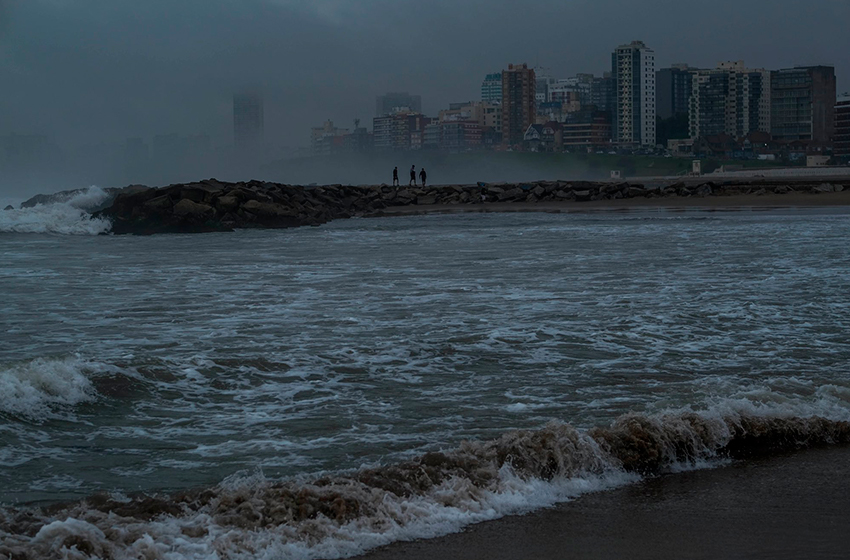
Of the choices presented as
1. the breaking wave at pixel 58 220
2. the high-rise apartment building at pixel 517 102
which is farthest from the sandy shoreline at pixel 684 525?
the high-rise apartment building at pixel 517 102

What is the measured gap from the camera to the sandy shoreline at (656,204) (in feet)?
111

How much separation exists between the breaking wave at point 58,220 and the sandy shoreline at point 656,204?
10200mm

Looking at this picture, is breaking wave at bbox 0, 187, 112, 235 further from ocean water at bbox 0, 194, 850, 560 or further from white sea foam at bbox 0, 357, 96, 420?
white sea foam at bbox 0, 357, 96, 420

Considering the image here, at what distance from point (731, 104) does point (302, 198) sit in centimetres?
14525

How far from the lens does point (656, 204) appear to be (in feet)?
120

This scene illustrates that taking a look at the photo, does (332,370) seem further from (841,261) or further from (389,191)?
(389,191)

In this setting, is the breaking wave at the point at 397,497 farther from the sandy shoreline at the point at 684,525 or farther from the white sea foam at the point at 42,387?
the white sea foam at the point at 42,387

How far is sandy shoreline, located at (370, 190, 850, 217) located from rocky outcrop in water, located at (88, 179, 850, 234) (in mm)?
990

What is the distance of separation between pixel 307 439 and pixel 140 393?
5.58 feet

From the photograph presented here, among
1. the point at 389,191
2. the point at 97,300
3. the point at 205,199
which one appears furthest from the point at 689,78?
the point at 97,300

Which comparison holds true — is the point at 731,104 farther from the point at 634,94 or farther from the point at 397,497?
the point at 397,497

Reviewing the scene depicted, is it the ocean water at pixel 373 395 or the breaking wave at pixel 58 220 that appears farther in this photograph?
the breaking wave at pixel 58 220

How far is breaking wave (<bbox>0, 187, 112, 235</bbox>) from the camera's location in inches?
1077

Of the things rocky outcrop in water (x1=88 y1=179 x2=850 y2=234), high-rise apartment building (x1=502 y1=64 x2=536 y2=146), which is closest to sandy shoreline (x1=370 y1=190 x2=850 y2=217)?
rocky outcrop in water (x1=88 y1=179 x2=850 y2=234)
